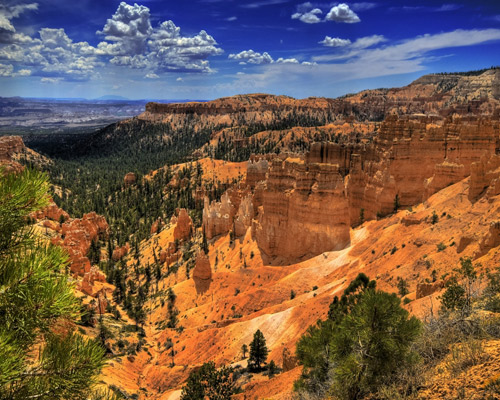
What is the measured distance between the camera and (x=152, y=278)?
164 ft

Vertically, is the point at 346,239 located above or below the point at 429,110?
below

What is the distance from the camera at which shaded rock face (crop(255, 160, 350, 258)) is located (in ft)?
117

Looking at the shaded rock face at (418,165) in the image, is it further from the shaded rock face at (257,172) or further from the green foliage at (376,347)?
the green foliage at (376,347)

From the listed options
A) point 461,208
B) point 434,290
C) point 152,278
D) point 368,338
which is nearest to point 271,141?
point 152,278

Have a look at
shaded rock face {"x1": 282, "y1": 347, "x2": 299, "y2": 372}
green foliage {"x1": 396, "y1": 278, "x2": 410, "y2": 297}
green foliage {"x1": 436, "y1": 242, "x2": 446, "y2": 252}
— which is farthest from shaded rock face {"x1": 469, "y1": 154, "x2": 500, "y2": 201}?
shaded rock face {"x1": 282, "y1": 347, "x2": 299, "y2": 372}

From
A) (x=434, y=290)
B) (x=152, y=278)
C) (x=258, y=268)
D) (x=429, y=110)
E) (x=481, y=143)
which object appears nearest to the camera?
(x=434, y=290)

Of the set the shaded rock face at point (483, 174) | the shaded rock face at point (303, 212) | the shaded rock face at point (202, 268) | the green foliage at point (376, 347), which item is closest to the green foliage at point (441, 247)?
the shaded rock face at point (483, 174)

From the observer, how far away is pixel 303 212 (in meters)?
37.6

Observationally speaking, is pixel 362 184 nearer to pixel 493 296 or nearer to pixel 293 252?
pixel 293 252

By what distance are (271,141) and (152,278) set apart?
273ft

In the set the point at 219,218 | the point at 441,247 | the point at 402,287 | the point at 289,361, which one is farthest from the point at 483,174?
the point at 219,218

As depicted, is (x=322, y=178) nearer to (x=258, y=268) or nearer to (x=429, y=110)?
(x=258, y=268)

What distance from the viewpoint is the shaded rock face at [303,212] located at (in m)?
35.8

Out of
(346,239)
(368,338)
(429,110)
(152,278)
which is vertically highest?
(429,110)
